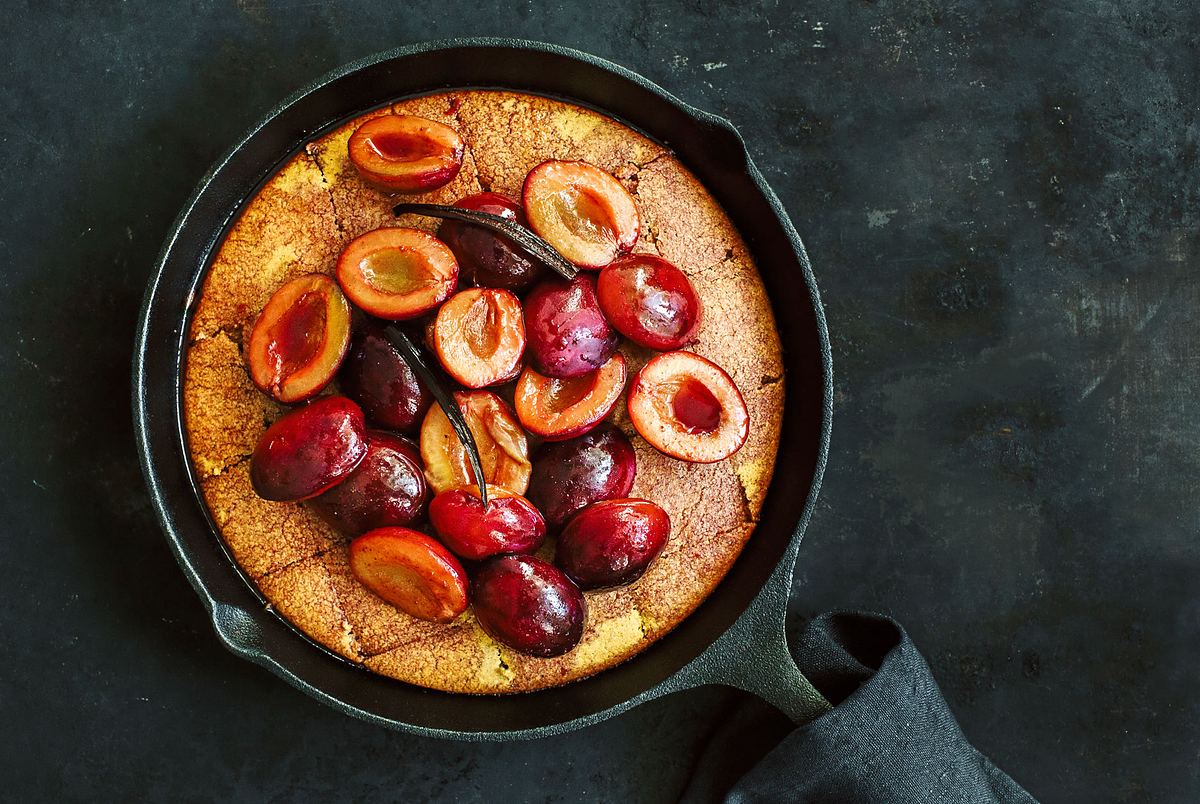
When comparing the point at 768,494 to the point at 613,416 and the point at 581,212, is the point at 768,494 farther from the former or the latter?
the point at 581,212

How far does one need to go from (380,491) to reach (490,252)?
1.93 feet

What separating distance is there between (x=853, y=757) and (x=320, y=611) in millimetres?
1337

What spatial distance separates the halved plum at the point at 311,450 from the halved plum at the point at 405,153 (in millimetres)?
530

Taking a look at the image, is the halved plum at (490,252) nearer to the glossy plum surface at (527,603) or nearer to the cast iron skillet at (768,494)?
the cast iron skillet at (768,494)

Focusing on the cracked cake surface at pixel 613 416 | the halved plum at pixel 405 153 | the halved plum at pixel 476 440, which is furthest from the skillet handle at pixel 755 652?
the halved plum at pixel 405 153

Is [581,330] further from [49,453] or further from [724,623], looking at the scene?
[49,453]

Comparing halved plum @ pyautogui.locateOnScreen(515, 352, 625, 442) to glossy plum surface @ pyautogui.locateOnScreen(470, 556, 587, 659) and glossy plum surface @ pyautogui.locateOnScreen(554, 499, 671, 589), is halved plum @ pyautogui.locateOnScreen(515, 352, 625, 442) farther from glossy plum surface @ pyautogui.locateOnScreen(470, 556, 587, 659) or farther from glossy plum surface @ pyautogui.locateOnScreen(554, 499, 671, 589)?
glossy plum surface @ pyautogui.locateOnScreen(470, 556, 587, 659)

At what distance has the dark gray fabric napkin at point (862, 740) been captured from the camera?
7.28ft

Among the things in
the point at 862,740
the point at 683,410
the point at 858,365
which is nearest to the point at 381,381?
the point at 683,410

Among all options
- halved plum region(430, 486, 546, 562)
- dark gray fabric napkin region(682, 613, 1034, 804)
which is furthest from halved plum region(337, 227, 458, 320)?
dark gray fabric napkin region(682, 613, 1034, 804)

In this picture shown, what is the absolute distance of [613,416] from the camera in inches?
86.6

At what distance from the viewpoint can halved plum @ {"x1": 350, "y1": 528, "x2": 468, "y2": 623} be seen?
2.02m

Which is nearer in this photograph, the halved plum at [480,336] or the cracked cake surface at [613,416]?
the halved plum at [480,336]

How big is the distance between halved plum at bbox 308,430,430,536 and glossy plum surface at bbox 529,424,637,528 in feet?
0.88
